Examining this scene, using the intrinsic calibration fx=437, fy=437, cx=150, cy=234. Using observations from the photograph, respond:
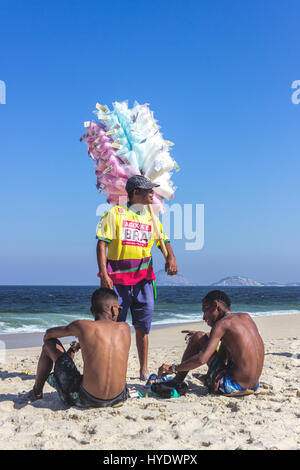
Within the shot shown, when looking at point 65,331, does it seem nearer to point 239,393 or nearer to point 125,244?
point 125,244

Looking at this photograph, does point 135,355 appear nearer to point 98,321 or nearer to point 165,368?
point 165,368

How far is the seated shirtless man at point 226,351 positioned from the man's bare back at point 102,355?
60cm

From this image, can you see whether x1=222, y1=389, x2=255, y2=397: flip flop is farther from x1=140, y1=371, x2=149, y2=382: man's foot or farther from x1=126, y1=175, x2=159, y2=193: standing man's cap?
x1=126, y1=175, x2=159, y2=193: standing man's cap

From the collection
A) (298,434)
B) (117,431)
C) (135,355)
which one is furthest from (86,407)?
(135,355)

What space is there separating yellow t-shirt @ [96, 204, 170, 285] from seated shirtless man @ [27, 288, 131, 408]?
0.92 meters

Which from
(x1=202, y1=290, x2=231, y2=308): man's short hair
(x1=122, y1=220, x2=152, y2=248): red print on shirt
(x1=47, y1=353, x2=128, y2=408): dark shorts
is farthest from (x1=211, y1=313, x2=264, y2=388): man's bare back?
(x1=122, y1=220, x2=152, y2=248): red print on shirt

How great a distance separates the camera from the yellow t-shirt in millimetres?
4113

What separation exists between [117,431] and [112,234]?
6.20 ft

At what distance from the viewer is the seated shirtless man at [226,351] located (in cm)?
339

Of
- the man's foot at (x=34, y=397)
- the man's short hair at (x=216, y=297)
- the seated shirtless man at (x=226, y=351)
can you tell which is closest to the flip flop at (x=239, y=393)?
the seated shirtless man at (x=226, y=351)

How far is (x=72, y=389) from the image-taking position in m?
3.18

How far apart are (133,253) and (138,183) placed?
67cm

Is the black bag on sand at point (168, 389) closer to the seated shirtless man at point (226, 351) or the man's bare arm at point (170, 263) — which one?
the seated shirtless man at point (226, 351)

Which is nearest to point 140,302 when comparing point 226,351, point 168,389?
point 168,389
